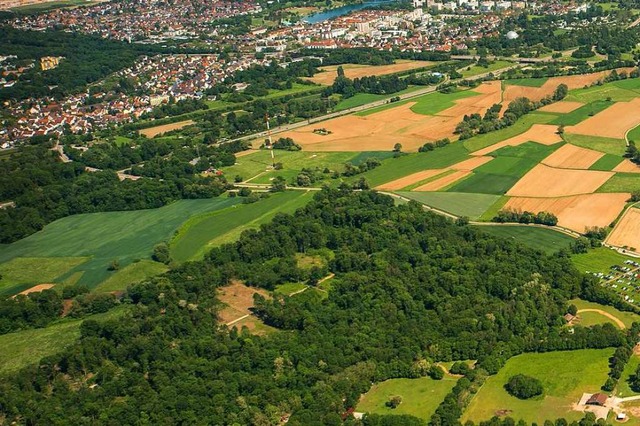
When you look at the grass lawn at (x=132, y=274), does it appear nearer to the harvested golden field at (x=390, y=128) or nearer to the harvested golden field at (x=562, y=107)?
the harvested golden field at (x=390, y=128)

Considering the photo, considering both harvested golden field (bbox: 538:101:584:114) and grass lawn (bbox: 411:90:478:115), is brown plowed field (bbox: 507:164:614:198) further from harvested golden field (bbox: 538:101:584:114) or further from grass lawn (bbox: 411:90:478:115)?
grass lawn (bbox: 411:90:478:115)

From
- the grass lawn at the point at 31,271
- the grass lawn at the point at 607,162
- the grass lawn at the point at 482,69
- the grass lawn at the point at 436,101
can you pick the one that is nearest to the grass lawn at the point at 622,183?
the grass lawn at the point at 607,162

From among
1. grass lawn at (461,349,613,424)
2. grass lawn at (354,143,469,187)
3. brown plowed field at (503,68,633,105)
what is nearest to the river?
brown plowed field at (503,68,633,105)

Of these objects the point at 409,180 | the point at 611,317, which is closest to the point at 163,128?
the point at 409,180

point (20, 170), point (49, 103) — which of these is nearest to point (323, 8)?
point (49, 103)

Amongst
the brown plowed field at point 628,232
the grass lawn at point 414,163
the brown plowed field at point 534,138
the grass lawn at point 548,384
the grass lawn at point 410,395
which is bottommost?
the grass lawn at point 548,384

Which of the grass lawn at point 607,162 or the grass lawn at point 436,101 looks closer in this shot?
the grass lawn at point 607,162

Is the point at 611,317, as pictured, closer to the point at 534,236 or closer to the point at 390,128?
the point at 534,236
